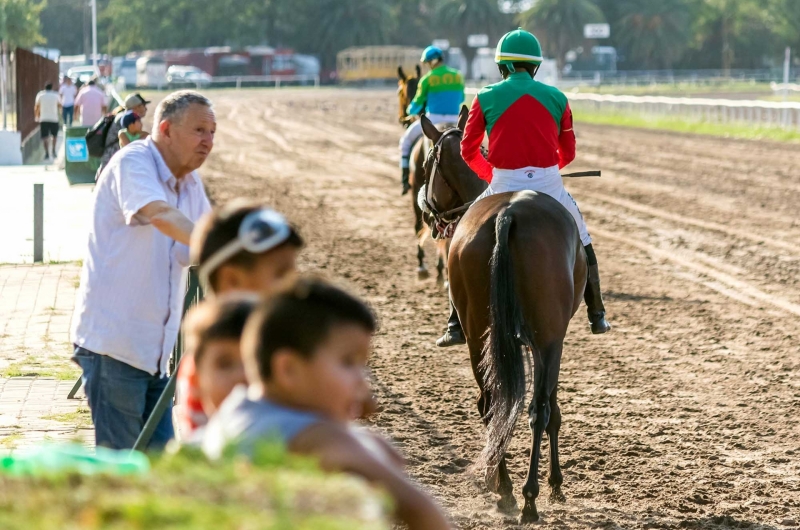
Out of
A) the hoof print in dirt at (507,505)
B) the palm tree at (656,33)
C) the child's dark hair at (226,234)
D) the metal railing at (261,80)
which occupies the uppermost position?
the palm tree at (656,33)

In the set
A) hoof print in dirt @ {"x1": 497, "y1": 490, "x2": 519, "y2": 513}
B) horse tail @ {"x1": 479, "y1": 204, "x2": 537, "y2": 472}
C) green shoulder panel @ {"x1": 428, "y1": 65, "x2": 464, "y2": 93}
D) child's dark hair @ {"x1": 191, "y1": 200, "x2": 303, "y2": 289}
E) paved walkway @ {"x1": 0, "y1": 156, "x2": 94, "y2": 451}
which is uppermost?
green shoulder panel @ {"x1": 428, "y1": 65, "x2": 464, "y2": 93}

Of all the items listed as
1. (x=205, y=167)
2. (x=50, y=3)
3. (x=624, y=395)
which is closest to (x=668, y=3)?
(x=50, y=3)

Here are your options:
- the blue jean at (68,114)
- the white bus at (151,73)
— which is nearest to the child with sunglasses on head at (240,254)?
the blue jean at (68,114)

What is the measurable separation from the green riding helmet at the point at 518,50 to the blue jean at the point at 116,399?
3.54 m

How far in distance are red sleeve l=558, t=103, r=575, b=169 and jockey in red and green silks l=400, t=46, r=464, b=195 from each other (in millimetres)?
5883

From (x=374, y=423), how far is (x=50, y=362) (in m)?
2.65

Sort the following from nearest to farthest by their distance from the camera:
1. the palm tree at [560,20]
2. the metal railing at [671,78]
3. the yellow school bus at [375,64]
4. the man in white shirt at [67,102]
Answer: the man in white shirt at [67,102], the metal railing at [671,78], the yellow school bus at [375,64], the palm tree at [560,20]

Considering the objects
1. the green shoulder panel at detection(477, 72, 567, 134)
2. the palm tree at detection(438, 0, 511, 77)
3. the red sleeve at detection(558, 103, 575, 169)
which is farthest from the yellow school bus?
A: the green shoulder panel at detection(477, 72, 567, 134)

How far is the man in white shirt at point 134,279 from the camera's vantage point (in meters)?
4.46

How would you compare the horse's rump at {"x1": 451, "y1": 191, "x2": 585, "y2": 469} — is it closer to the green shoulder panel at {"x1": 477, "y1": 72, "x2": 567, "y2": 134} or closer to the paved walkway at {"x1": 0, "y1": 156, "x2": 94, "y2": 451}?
the green shoulder panel at {"x1": 477, "y1": 72, "x2": 567, "y2": 134}

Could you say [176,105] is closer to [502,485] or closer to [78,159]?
[502,485]

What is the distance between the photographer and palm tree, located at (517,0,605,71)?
93.5 m

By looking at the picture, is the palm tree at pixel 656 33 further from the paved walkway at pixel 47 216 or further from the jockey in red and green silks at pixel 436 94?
the jockey in red and green silks at pixel 436 94

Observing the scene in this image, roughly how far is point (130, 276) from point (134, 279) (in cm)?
2
